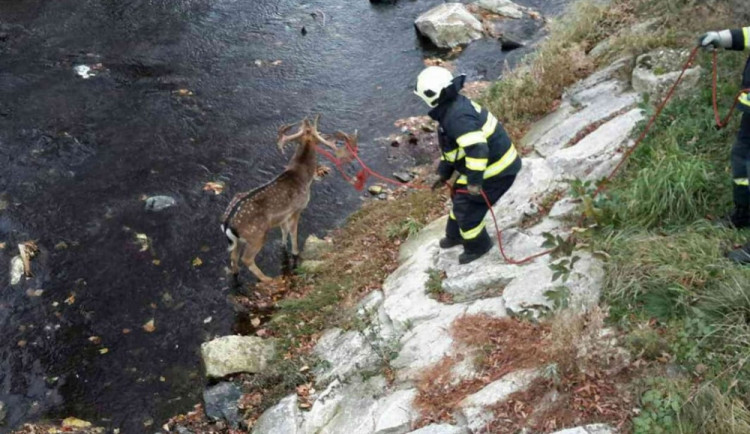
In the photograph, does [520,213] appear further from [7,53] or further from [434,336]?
[7,53]

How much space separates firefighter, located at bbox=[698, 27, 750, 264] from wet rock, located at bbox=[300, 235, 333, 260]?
5973mm

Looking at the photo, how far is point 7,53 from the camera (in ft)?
50.1

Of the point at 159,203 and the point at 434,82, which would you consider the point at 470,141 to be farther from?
the point at 159,203

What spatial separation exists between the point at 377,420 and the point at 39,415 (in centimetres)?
467

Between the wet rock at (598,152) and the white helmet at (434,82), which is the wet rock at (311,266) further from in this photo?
the white helmet at (434,82)

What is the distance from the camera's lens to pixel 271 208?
10008mm

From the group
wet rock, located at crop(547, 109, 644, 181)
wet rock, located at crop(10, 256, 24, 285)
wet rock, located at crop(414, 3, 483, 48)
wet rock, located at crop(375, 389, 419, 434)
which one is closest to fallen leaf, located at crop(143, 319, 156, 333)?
wet rock, located at crop(10, 256, 24, 285)

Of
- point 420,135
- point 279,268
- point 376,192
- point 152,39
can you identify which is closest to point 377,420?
point 279,268

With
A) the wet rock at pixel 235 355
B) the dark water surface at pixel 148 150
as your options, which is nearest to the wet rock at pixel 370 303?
the wet rock at pixel 235 355

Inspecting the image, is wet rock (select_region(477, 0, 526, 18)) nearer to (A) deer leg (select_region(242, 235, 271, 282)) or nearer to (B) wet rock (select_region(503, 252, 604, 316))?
(A) deer leg (select_region(242, 235, 271, 282))

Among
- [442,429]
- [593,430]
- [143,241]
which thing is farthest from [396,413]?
[143,241]

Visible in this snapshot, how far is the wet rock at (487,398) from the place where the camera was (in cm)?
589

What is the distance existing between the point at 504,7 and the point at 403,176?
23.2 ft

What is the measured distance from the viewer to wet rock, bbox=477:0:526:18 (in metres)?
16.9
